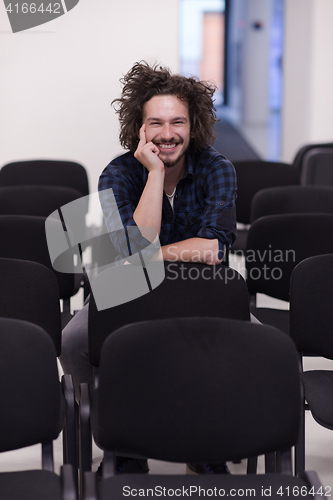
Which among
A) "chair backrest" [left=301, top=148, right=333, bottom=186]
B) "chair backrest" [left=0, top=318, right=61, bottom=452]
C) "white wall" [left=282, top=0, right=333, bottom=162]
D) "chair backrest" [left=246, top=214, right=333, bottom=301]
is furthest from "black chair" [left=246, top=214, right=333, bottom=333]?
"white wall" [left=282, top=0, right=333, bottom=162]

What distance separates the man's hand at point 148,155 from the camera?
81.4 inches

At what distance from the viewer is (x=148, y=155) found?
2.07m

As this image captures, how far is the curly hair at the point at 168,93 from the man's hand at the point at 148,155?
8 centimetres

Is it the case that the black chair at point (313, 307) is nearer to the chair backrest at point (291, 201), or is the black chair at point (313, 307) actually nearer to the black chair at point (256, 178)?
the chair backrest at point (291, 201)

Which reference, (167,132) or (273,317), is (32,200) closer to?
(167,132)

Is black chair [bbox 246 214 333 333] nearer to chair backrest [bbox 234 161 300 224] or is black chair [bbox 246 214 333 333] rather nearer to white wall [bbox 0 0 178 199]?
chair backrest [bbox 234 161 300 224]

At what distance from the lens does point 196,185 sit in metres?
2.16

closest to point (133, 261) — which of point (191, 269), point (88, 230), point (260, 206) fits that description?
point (191, 269)

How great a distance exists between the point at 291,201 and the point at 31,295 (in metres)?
1.68

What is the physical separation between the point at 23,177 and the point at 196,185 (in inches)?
72.9

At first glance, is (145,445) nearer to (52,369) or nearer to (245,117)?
(52,369)

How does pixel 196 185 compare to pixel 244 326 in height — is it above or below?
above

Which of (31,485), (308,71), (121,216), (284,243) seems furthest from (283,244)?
(308,71)

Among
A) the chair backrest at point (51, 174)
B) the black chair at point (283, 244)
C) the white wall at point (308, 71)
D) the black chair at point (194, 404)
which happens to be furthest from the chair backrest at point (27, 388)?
the white wall at point (308, 71)
